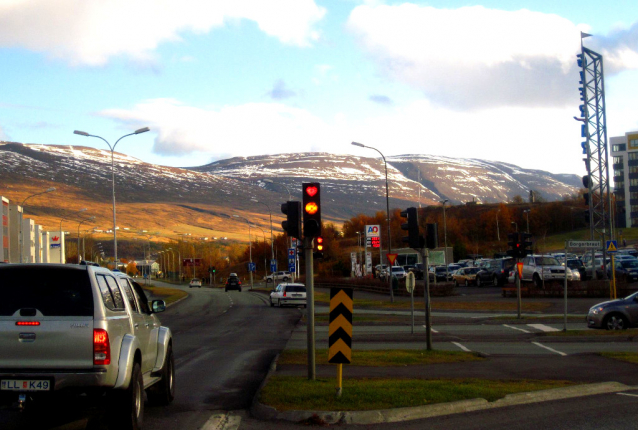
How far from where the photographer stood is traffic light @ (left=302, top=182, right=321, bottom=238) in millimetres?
11859

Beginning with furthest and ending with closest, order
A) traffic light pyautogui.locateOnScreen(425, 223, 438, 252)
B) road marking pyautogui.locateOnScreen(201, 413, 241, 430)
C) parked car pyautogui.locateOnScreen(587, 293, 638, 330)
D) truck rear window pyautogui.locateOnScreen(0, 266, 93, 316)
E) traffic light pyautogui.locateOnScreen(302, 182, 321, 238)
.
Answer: parked car pyautogui.locateOnScreen(587, 293, 638, 330)
traffic light pyautogui.locateOnScreen(425, 223, 438, 252)
traffic light pyautogui.locateOnScreen(302, 182, 321, 238)
road marking pyautogui.locateOnScreen(201, 413, 241, 430)
truck rear window pyautogui.locateOnScreen(0, 266, 93, 316)

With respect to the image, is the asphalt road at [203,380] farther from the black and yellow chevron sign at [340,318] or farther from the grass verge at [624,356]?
the grass verge at [624,356]

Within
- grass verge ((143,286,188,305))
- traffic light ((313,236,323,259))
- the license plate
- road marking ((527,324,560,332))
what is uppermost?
traffic light ((313,236,323,259))

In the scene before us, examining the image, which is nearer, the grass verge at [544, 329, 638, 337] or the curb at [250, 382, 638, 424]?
the curb at [250, 382, 638, 424]

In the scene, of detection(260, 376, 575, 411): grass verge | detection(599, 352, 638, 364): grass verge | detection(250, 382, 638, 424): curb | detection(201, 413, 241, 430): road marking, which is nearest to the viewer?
detection(201, 413, 241, 430): road marking

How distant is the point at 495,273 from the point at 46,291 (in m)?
50.1

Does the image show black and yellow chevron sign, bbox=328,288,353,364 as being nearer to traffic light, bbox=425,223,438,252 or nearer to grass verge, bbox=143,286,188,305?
traffic light, bbox=425,223,438,252

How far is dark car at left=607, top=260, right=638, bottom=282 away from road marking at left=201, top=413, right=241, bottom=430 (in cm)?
3732

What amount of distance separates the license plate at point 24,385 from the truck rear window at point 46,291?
2.29ft

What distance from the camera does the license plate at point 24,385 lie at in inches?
280

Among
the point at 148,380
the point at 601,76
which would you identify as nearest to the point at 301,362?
the point at 148,380

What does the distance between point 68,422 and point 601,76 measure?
44.5m

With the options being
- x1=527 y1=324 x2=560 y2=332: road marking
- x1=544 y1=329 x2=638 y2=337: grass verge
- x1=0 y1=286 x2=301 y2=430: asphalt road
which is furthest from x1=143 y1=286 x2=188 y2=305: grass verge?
x1=544 y1=329 x2=638 y2=337: grass verge

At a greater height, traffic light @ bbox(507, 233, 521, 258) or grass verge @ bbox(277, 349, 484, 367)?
traffic light @ bbox(507, 233, 521, 258)
